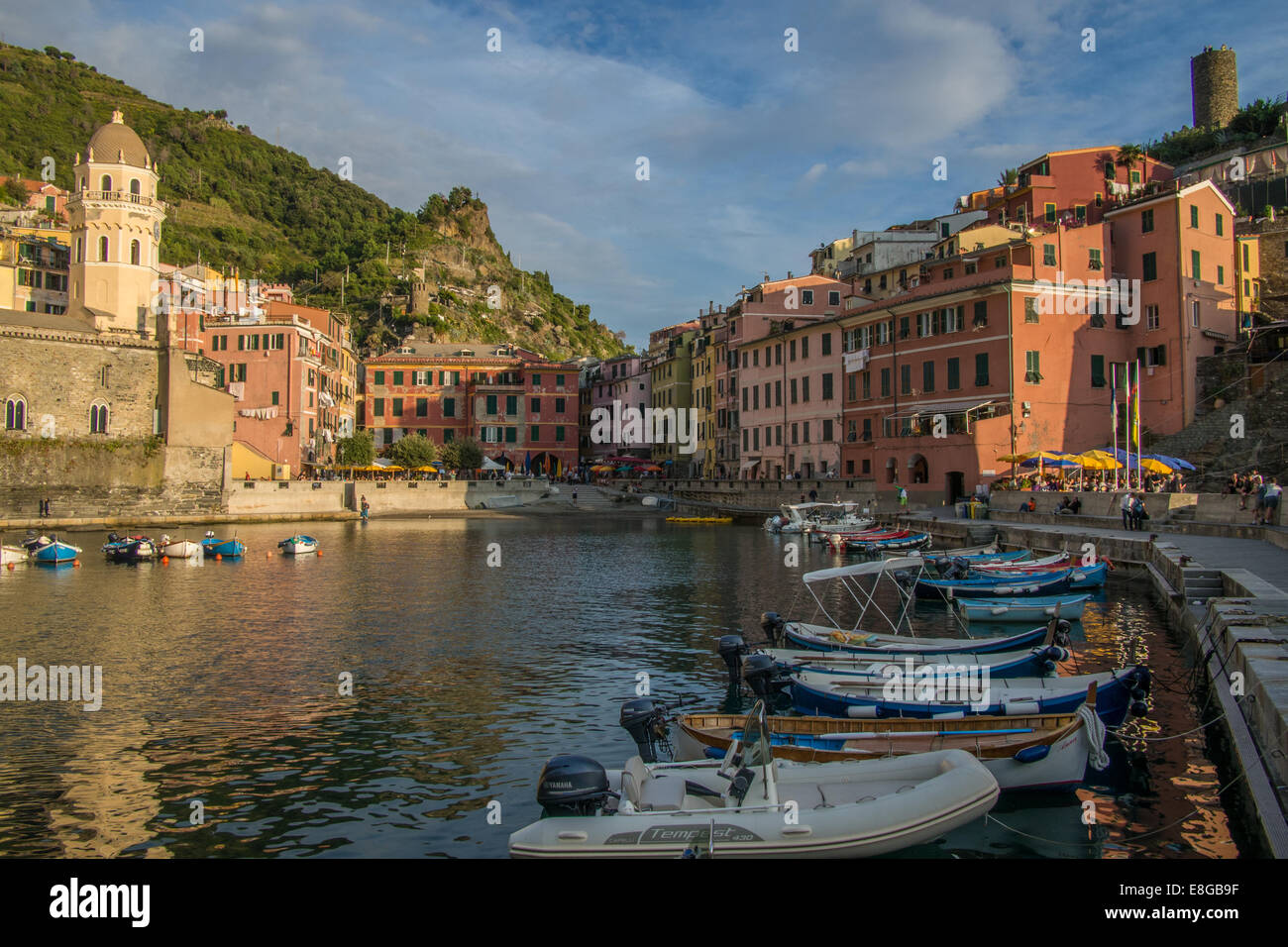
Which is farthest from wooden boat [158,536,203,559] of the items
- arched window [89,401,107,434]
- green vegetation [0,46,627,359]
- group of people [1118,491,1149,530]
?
green vegetation [0,46,627,359]

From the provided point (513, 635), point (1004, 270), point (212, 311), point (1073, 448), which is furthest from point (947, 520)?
point (212, 311)

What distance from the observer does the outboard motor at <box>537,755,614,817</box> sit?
9.20m

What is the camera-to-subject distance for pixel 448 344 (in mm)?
99250

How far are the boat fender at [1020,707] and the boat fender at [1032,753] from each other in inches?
69.9

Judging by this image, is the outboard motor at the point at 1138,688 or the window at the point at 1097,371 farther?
the window at the point at 1097,371

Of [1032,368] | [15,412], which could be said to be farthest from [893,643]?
[15,412]

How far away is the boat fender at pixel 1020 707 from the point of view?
12977 millimetres

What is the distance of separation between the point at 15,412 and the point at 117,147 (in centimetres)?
2295

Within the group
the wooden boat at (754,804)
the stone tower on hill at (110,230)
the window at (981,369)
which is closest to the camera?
the wooden boat at (754,804)

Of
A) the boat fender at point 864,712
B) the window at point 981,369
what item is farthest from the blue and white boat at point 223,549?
the window at point 981,369

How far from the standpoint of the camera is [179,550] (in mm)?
40906

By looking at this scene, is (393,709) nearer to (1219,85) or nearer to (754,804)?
(754,804)

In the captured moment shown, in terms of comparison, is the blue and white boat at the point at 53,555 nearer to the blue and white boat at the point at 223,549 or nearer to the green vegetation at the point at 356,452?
the blue and white boat at the point at 223,549
